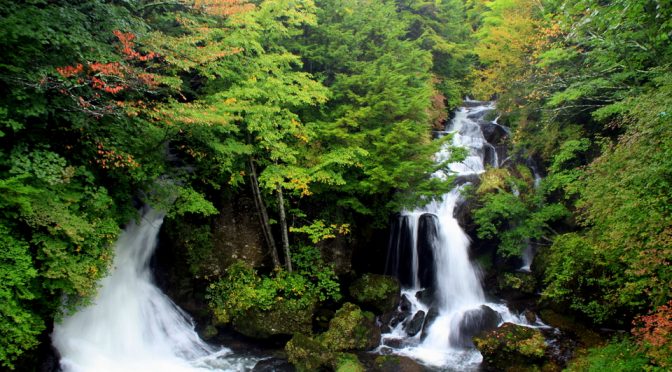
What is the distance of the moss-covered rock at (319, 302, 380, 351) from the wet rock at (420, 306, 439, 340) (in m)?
1.37

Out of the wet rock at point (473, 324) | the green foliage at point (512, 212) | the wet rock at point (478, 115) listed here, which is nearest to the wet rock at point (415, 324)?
the wet rock at point (473, 324)

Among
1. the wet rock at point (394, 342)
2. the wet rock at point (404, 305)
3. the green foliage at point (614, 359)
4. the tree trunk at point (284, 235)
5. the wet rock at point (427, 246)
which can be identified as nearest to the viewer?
the green foliage at point (614, 359)

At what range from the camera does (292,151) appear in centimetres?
976

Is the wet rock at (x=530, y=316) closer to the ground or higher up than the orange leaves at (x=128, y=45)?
closer to the ground

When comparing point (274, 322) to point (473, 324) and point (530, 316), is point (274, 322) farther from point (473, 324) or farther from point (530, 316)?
point (530, 316)

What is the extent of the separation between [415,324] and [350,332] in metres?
2.23

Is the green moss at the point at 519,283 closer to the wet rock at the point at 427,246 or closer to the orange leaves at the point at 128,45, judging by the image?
the wet rock at the point at 427,246

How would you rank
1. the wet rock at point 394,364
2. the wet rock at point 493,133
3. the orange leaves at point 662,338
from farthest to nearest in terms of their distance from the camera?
the wet rock at point 493,133 → the wet rock at point 394,364 → the orange leaves at point 662,338

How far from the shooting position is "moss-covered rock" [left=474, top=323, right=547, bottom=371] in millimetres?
8609

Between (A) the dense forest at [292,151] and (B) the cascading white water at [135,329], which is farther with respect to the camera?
(B) the cascading white water at [135,329]

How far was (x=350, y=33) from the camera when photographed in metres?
13.6

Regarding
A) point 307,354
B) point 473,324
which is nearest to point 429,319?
point 473,324

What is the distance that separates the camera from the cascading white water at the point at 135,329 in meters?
7.82

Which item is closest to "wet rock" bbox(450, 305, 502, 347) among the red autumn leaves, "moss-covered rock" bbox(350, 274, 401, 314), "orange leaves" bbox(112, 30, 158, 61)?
"moss-covered rock" bbox(350, 274, 401, 314)
